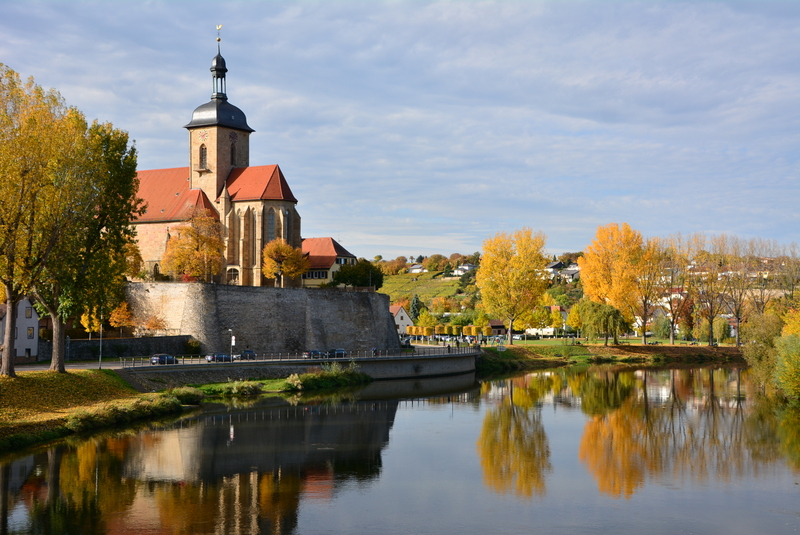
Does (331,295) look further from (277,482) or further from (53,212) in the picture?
(277,482)

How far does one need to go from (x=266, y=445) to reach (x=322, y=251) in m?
45.6

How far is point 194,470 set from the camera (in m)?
23.8

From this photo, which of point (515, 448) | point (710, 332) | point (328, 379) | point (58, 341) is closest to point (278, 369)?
point (328, 379)

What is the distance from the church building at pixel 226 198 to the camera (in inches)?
2466

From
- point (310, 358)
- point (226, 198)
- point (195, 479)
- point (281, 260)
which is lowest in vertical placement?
point (195, 479)

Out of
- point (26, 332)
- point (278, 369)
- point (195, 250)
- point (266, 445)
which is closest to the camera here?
point (266, 445)

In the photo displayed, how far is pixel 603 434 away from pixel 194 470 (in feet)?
54.6

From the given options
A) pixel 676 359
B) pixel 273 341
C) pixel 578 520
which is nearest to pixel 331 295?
pixel 273 341

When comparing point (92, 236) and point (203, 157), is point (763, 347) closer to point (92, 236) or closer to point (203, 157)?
point (92, 236)

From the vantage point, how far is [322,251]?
72.8 metres

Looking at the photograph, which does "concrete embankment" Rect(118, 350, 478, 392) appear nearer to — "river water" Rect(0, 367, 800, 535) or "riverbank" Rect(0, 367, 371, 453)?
"riverbank" Rect(0, 367, 371, 453)

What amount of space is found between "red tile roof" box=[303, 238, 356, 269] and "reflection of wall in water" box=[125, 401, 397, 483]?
117 feet

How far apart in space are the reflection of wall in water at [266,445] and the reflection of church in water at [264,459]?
0.10 ft

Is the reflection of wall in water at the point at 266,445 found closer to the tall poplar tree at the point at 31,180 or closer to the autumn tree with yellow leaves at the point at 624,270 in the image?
the tall poplar tree at the point at 31,180
